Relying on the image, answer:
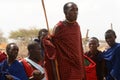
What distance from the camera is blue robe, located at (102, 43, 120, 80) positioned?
948 centimetres

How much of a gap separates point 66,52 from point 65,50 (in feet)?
0.12

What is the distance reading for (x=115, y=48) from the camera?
942cm

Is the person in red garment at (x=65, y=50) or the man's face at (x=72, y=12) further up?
the man's face at (x=72, y=12)

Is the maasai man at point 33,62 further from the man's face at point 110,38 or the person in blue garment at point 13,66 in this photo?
the man's face at point 110,38

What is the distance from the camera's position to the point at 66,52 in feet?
25.8

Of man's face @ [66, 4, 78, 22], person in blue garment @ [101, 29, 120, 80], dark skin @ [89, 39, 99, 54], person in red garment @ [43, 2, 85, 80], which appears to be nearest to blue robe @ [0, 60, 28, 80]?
person in red garment @ [43, 2, 85, 80]

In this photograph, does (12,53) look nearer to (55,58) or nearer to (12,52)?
(12,52)

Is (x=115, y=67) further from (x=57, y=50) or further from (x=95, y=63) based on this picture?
(x=57, y=50)

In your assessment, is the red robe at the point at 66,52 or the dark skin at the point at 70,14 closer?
the red robe at the point at 66,52

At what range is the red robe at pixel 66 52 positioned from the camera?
7.70 metres

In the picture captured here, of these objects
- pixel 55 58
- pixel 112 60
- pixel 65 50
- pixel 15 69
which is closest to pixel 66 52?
pixel 65 50

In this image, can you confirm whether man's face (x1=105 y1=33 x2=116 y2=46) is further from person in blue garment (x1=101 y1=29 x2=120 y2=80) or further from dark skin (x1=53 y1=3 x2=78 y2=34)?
dark skin (x1=53 y1=3 x2=78 y2=34)

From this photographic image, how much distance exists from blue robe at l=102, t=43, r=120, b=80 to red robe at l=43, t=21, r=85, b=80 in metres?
1.52

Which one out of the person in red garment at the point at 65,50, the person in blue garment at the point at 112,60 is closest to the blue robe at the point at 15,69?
the person in red garment at the point at 65,50
